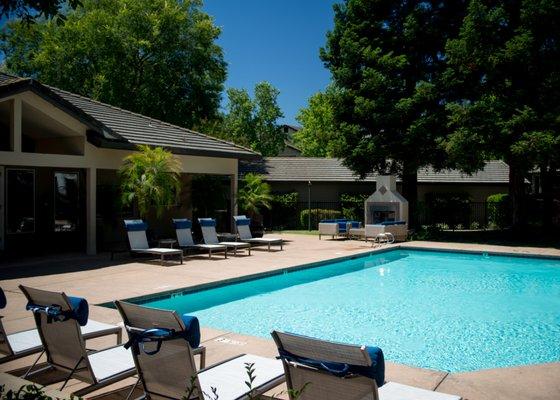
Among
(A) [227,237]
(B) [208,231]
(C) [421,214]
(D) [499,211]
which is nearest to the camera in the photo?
(B) [208,231]

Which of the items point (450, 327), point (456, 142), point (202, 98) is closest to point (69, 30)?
point (202, 98)

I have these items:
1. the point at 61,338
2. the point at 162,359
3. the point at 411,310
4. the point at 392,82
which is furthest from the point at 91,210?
the point at 392,82

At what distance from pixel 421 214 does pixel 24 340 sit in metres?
23.9

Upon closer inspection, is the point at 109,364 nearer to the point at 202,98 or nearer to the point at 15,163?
the point at 15,163

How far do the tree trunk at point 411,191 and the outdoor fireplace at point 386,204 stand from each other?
1669mm

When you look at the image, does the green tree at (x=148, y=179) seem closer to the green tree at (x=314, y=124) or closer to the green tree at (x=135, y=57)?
the green tree at (x=135, y=57)

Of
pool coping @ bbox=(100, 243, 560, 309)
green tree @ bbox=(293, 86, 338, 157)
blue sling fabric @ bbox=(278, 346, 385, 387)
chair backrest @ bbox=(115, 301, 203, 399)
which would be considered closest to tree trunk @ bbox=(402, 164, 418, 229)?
pool coping @ bbox=(100, 243, 560, 309)

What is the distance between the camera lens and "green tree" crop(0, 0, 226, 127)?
3441cm

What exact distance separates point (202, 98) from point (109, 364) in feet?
111

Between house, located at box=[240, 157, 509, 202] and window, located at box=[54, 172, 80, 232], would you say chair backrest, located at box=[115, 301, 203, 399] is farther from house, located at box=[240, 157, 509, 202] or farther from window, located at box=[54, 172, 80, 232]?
house, located at box=[240, 157, 509, 202]

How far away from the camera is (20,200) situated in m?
17.5

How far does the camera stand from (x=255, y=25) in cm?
3406

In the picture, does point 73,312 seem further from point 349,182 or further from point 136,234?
point 349,182

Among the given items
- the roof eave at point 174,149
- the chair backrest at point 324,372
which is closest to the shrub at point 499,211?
the roof eave at point 174,149
